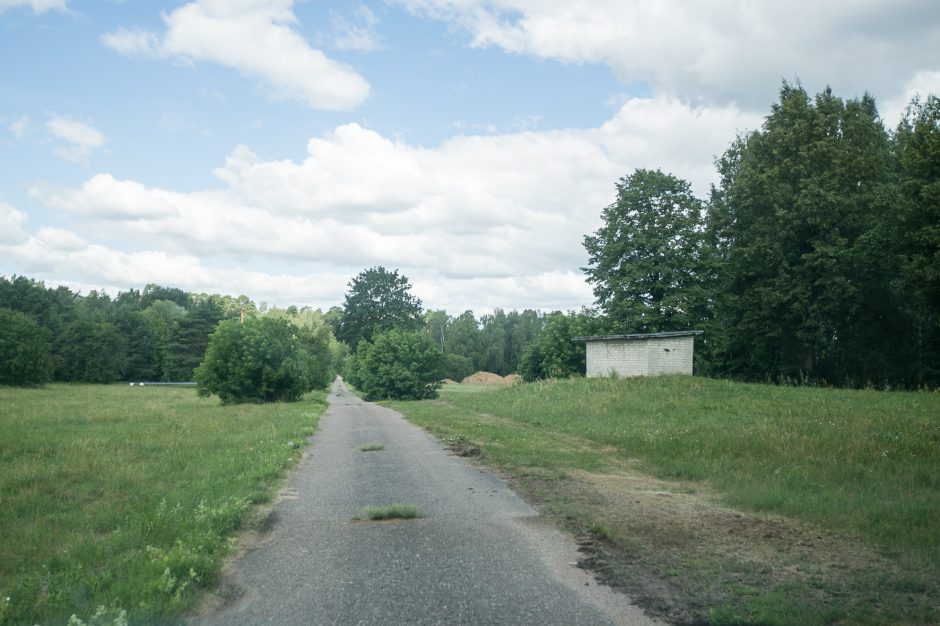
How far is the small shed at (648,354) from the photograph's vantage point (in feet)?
102

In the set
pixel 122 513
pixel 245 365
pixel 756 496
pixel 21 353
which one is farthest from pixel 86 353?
pixel 756 496

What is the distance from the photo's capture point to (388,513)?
320 inches

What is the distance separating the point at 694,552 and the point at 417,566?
2959 mm

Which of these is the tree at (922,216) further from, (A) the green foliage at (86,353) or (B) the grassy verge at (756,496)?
(A) the green foliage at (86,353)

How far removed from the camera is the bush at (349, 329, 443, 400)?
1785 inches

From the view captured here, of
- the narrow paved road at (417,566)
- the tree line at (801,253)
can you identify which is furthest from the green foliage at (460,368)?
the narrow paved road at (417,566)

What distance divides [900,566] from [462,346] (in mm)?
135777

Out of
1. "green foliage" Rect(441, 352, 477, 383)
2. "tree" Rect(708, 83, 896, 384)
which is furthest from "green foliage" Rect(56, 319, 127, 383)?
"tree" Rect(708, 83, 896, 384)

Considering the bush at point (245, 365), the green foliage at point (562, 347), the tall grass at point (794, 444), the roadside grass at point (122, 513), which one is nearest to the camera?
the roadside grass at point (122, 513)

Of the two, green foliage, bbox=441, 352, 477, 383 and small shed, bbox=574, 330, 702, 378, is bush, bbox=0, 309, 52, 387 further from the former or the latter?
green foliage, bbox=441, 352, 477, 383

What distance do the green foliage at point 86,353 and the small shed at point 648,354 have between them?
75.8 metres

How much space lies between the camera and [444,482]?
10648 millimetres

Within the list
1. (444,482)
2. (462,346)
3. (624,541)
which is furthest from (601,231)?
(462,346)

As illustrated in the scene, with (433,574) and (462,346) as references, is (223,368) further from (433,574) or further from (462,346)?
(462,346)
